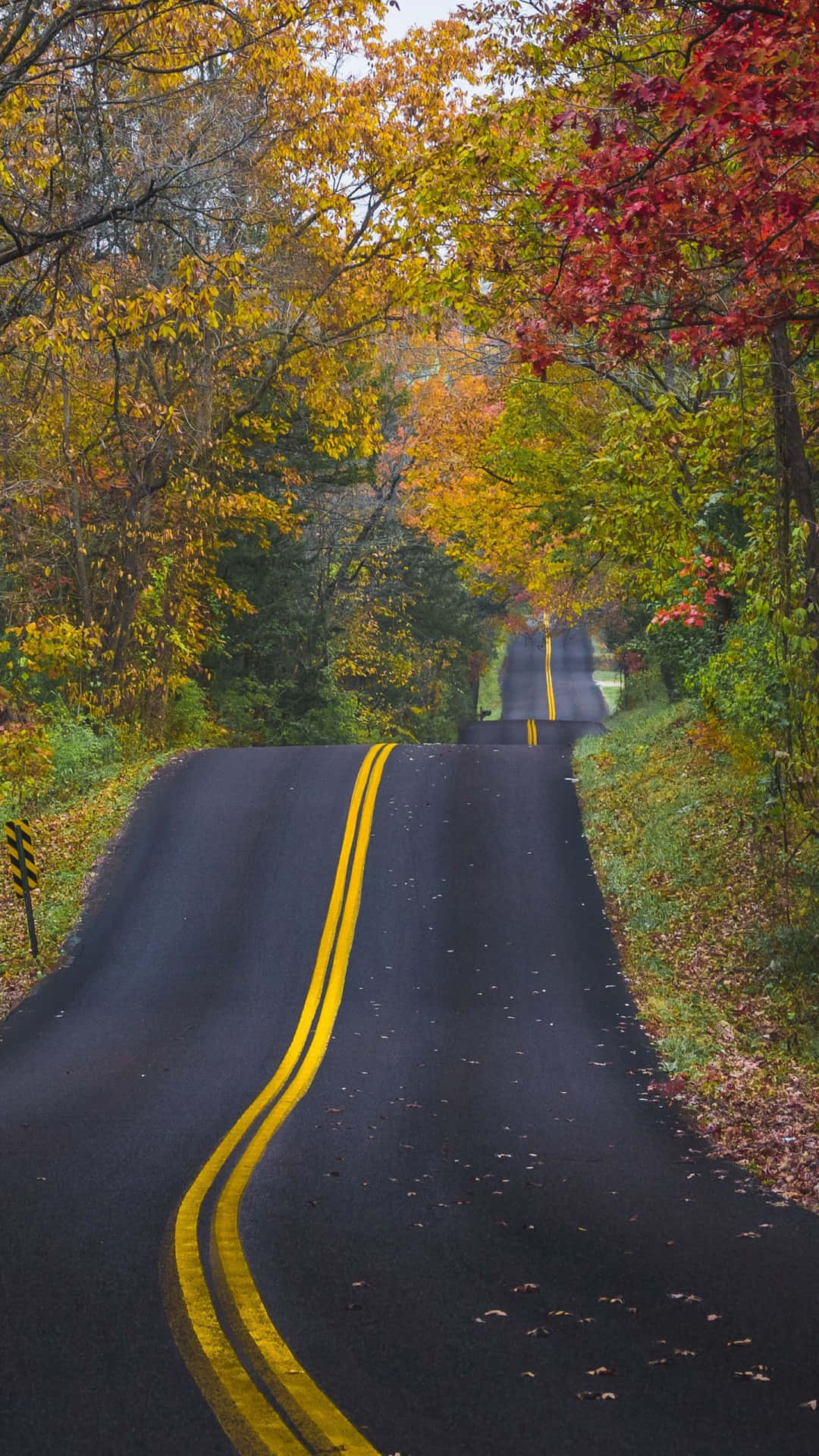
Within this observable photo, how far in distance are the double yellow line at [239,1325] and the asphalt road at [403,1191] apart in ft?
0.18

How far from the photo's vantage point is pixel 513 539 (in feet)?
98.3

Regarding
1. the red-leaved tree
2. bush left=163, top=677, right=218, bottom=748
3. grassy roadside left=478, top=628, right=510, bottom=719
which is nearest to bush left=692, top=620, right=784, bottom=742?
the red-leaved tree

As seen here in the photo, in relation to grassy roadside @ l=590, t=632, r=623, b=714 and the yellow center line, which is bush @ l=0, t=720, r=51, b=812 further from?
grassy roadside @ l=590, t=632, r=623, b=714

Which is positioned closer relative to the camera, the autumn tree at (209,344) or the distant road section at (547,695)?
the autumn tree at (209,344)

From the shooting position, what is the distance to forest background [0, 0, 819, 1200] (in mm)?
8500

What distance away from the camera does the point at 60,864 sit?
18.5m

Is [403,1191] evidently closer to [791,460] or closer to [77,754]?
[791,460]

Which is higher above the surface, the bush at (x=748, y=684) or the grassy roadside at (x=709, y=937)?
the bush at (x=748, y=684)

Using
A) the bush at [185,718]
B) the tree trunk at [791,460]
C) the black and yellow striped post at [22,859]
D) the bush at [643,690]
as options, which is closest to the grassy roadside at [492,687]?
the bush at [643,690]

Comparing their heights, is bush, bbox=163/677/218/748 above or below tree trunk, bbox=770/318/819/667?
below

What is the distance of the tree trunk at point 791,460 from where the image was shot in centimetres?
1001

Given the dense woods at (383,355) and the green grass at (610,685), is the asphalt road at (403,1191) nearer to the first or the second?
the dense woods at (383,355)

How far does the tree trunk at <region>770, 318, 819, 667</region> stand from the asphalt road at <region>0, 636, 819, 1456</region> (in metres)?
4.53

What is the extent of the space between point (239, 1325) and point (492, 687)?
72.5m
